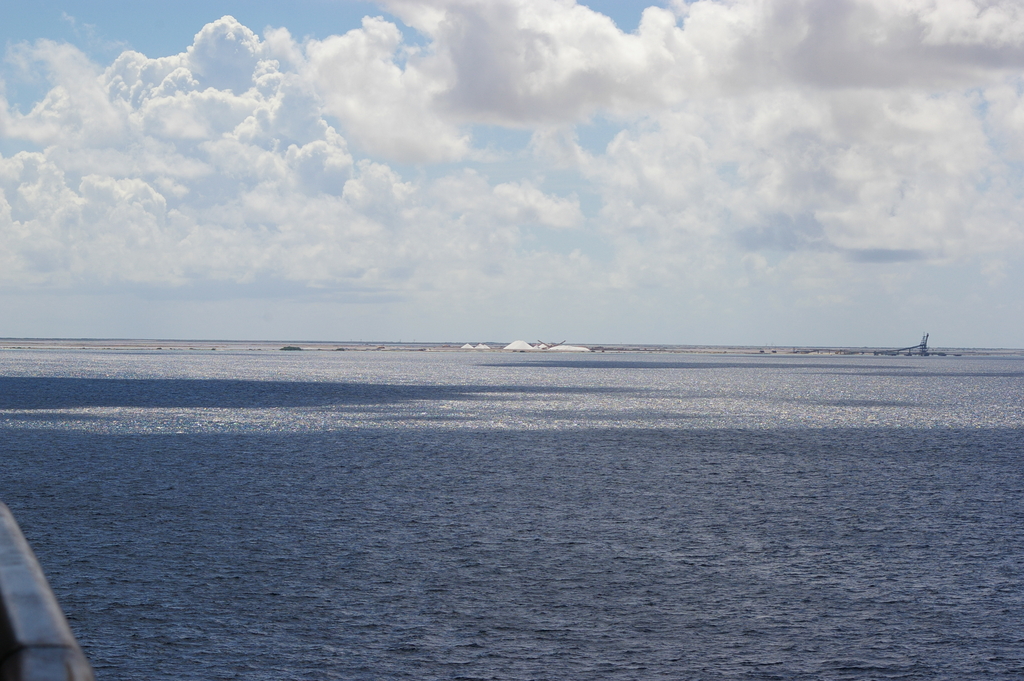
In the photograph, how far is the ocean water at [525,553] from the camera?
48.5ft

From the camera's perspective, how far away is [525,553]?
71.5 feet

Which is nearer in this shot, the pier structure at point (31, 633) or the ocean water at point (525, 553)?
the pier structure at point (31, 633)

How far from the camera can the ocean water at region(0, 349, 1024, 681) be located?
14.8 meters

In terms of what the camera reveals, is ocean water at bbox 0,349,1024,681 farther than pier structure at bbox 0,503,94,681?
Yes

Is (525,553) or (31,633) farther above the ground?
(31,633)

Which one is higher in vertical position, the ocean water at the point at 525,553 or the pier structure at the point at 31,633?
the pier structure at the point at 31,633

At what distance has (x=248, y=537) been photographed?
2345cm

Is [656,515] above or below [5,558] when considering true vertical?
below

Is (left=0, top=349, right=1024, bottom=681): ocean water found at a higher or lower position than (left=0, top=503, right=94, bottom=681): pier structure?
Result: lower

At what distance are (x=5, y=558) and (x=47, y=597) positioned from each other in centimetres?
42

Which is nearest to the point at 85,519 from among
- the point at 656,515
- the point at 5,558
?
the point at 656,515

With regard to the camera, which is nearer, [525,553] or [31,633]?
[31,633]

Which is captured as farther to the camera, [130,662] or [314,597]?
[314,597]

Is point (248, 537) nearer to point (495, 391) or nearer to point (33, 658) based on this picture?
point (33, 658)
